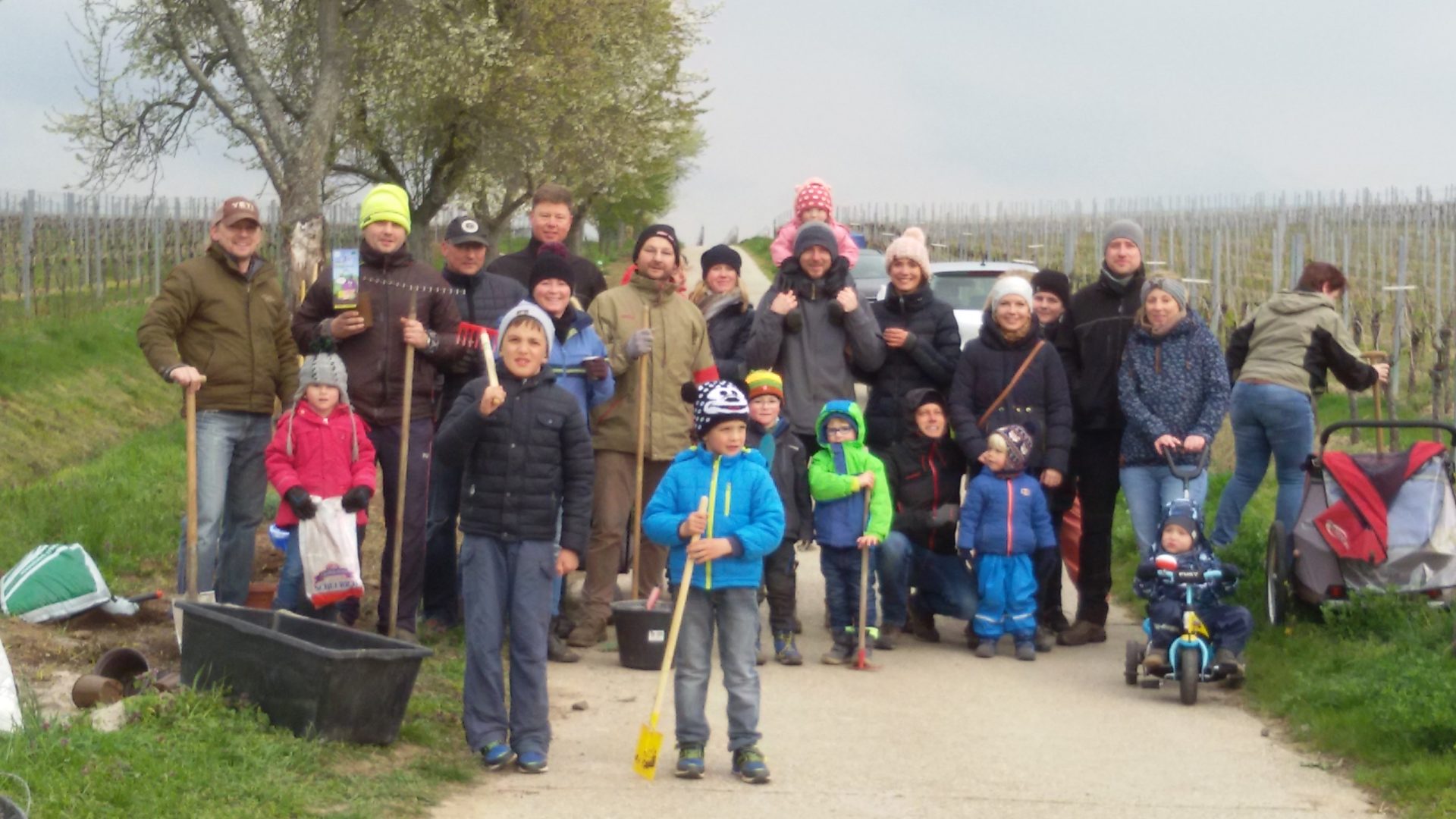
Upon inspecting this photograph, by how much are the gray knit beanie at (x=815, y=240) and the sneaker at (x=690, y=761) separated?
335 centimetres

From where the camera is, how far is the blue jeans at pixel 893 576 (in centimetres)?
874

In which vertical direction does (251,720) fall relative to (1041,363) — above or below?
below

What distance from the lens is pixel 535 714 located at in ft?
20.7

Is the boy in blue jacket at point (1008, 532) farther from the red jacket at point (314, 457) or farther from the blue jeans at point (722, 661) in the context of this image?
the red jacket at point (314, 457)

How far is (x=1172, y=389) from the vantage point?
8.55 m

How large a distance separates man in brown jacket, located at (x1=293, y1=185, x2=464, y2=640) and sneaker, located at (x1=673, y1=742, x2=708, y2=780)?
2.22 metres

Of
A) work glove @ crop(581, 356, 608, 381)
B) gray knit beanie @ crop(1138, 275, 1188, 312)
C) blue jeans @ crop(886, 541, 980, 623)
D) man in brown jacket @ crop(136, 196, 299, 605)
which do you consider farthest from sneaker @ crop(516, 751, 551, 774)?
gray knit beanie @ crop(1138, 275, 1188, 312)

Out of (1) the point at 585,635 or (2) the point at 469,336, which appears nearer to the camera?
(2) the point at 469,336

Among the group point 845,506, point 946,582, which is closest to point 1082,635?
point 946,582

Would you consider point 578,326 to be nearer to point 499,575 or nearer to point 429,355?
point 429,355

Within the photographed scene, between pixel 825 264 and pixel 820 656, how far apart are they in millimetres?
2064

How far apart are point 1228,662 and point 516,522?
3.50m

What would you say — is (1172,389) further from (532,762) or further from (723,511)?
(532,762)

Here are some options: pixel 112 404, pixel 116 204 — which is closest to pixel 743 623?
pixel 112 404
